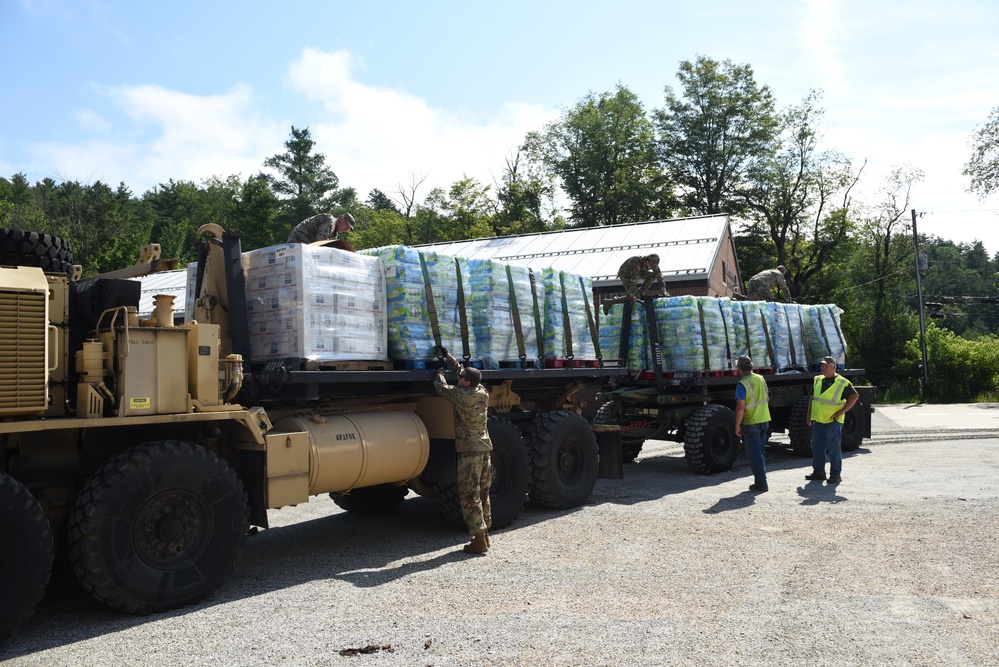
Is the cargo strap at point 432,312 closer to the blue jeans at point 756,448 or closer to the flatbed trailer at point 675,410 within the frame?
the flatbed trailer at point 675,410

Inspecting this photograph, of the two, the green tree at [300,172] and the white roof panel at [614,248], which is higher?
the green tree at [300,172]

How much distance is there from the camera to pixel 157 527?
588 cm

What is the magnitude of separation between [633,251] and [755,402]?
45.5 ft

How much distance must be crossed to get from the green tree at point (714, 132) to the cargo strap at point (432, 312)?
42.2 m

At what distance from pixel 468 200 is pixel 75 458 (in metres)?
50.6

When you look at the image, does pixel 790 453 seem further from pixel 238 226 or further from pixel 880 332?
pixel 238 226

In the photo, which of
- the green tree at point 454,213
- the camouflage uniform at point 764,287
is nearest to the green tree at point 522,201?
the green tree at point 454,213

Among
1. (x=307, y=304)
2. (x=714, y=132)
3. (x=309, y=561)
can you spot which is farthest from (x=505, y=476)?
(x=714, y=132)

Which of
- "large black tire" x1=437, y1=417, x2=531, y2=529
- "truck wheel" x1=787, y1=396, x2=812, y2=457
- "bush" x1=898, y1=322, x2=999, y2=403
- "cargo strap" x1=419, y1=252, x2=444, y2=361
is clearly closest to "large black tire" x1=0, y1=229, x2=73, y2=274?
"cargo strap" x1=419, y1=252, x2=444, y2=361

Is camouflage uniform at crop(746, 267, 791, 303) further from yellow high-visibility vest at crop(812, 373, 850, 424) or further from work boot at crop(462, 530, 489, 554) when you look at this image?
work boot at crop(462, 530, 489, 554)

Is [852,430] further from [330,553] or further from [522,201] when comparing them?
[522,201]

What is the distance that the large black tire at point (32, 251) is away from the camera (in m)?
5.77

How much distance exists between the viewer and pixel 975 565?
693cm

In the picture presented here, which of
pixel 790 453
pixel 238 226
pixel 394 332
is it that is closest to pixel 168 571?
pixel 394 332
